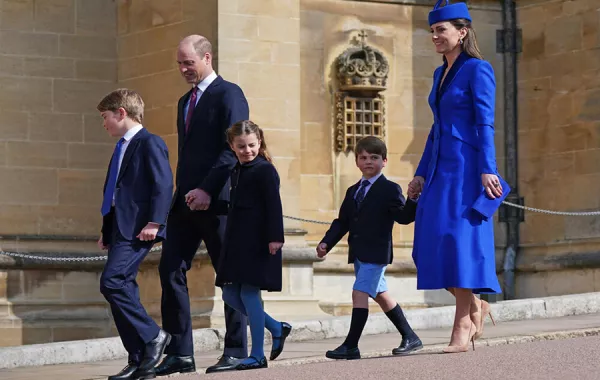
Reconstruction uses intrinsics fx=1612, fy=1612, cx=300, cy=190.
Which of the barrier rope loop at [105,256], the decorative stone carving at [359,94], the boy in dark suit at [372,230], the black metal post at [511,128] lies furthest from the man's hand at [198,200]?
the black metal post at [511,128]

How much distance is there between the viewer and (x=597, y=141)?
1459 cm

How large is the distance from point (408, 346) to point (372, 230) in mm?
657

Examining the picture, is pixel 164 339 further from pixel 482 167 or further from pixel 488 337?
pixel 488 337

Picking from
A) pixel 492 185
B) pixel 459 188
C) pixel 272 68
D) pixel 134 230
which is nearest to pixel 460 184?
pixel 459 188

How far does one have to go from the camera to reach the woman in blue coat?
7.92m

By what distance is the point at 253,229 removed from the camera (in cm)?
815

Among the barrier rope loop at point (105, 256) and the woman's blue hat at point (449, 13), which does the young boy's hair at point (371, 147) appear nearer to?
the woman's blue hat at point (449, 13)

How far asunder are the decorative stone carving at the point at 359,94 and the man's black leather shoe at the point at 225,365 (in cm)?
629

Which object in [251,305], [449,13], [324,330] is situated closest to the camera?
[449,13]

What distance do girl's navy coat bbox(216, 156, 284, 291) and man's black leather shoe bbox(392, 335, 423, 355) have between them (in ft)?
2.84

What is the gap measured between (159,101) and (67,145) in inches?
39.1

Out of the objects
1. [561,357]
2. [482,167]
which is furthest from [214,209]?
[561,357]

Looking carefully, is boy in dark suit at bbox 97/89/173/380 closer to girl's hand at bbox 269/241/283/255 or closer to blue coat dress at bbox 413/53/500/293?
girl's hand at bbox 269/241/283/255

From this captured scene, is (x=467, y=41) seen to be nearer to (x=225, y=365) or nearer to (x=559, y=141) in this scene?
(x=225, y=365)
